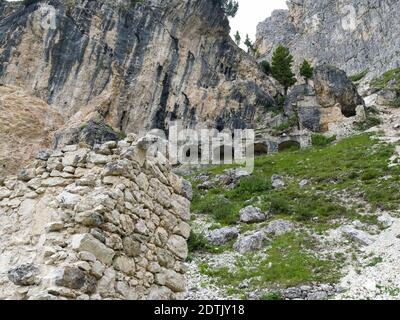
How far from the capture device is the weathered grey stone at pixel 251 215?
67.3 ft

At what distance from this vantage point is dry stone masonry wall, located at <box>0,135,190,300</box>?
539cm

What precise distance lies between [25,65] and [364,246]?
3702 cm

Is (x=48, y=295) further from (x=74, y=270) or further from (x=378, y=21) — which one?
(x=378, y=21)

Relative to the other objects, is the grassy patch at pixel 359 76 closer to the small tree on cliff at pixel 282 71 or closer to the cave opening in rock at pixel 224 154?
the small tree on cliff at pixel 282 71

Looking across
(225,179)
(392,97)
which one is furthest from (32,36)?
(392,97)

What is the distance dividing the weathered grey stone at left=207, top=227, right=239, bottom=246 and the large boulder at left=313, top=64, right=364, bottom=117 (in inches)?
1168

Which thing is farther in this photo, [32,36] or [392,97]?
[392,97]

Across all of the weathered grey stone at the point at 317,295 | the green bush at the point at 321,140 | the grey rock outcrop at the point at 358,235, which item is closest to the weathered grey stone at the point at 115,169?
the weathered grey stone at the point at 317,295

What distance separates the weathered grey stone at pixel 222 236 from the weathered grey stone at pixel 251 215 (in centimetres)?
159

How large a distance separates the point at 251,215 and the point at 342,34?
232 feet

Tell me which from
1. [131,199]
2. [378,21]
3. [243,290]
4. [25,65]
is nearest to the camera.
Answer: [131,199]

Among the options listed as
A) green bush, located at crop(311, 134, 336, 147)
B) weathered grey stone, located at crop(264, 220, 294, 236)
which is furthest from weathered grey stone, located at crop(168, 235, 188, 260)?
green bush, located at crop(311, 134, 336, 147)

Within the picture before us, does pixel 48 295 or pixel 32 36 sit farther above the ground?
pixel 32 36

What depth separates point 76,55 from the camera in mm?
45844
